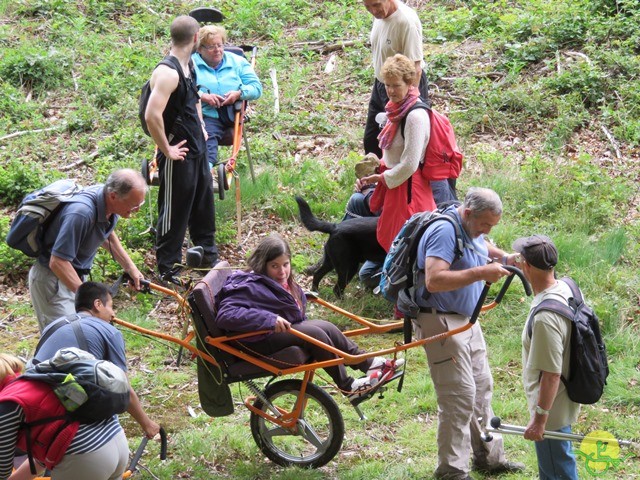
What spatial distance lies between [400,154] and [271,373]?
2.28 metres

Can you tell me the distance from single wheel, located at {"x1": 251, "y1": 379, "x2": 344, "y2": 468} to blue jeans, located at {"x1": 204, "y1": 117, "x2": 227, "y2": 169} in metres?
3.28

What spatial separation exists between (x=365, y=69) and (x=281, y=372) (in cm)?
739

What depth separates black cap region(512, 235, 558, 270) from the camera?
473cm

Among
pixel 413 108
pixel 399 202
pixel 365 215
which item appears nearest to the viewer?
pixel 413 108

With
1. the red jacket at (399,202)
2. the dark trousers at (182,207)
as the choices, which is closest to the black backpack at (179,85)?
the dark trousers at (182,207)

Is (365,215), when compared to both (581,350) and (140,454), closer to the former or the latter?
(140,454)

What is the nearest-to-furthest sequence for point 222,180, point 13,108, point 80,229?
point 80,229 → point 222,180 → point 13,108

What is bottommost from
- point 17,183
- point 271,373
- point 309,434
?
point 309,434

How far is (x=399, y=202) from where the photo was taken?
7.16m

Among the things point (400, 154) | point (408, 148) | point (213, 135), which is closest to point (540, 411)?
point (408, 148)

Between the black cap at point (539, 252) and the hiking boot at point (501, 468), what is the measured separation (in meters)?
1.68

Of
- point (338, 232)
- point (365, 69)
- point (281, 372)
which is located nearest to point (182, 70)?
point (338, 232)

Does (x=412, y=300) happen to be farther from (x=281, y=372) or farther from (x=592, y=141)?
(x=592, y=141)

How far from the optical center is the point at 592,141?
34.0 feet
